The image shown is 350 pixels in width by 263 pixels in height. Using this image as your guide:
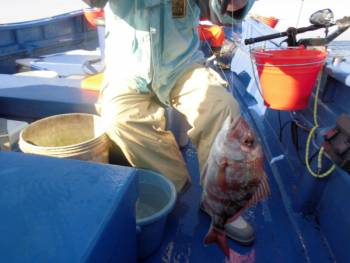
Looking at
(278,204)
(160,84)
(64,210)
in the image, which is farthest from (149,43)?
(278,204)

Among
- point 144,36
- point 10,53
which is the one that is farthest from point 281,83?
point 10,53

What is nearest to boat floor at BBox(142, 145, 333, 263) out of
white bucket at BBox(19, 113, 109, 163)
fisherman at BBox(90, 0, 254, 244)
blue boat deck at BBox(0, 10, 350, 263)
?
blue boat deck at BBox(0, 10, 350, 263)

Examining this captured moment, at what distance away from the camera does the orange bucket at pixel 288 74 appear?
1877 millimetres

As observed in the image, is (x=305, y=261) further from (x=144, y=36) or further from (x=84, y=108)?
(x=84, y=108)

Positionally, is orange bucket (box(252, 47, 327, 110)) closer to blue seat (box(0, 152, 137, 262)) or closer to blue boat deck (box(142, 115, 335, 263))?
blue boat deck (box(142, 115, 335, 263))

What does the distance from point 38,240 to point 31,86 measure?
219 cm

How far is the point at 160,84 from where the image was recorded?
2.08 m

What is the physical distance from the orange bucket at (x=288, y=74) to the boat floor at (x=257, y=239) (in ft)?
2.40

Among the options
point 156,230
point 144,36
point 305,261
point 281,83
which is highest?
point 144,36

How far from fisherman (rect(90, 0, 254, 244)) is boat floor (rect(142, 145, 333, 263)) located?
0.11 meters

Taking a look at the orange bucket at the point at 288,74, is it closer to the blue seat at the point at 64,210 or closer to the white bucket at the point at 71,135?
the white bucket at the point at 71,135

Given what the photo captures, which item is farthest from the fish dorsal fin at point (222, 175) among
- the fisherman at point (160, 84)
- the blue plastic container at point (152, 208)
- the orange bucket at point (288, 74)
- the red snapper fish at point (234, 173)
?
the orange bucket at point (288, 74)

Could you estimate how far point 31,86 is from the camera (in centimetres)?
271

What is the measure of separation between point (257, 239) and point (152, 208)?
0.70 meters
